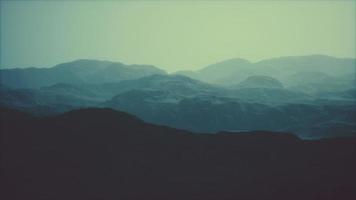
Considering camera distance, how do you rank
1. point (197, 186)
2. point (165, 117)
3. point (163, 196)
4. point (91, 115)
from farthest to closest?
point (165, 117) < point (91, 115) < point (197, 186) < point (163, 196)

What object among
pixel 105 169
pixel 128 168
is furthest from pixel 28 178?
pixel 128 168

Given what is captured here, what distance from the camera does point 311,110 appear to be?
16150 centimetres

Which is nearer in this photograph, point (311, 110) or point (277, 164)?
point (277, 164)

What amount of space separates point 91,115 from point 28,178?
17.7m

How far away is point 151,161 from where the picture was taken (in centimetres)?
6569

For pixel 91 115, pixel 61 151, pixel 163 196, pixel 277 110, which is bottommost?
pixel 163 196

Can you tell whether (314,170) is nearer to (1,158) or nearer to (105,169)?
(105,169)

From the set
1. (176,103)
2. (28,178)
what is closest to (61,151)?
(28,178)

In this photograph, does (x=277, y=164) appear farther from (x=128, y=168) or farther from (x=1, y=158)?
(x=1, y=158)

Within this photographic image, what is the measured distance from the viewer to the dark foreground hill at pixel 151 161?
56.7 metres

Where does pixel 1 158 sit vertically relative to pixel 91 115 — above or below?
below

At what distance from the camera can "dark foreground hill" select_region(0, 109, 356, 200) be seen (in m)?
56.7

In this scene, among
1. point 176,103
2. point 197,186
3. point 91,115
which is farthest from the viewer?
point 176,103

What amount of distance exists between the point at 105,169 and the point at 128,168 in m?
4.12
